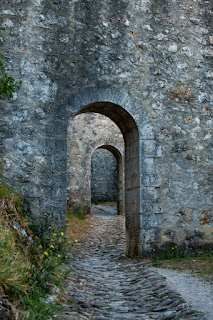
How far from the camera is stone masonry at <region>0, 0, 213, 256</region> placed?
17.2 feet

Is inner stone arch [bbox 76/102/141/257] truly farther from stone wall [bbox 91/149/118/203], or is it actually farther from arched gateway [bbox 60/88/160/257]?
stone wall [bbox 91/149/118/203]

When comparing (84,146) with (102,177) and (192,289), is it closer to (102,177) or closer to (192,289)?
(102,177)

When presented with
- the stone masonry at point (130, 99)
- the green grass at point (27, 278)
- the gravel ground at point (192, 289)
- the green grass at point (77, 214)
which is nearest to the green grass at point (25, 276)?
the green grass at point (27, 278)

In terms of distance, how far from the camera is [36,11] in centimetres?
543

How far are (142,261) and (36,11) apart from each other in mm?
4160

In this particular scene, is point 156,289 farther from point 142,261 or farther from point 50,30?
point 50,30

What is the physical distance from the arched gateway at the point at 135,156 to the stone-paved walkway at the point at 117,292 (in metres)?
0.46

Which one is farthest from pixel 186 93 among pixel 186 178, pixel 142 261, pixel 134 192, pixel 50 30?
pixel 142 261

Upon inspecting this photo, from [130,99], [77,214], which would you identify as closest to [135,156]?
[130,99]

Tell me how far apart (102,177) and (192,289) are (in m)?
13.4

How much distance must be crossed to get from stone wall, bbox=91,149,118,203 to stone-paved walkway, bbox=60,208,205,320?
10325mm

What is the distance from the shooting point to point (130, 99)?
567 centimetres

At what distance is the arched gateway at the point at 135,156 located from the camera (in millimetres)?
5469

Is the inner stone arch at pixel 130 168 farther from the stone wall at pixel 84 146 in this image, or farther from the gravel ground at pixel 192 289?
the stone wall at pixel 84 146
